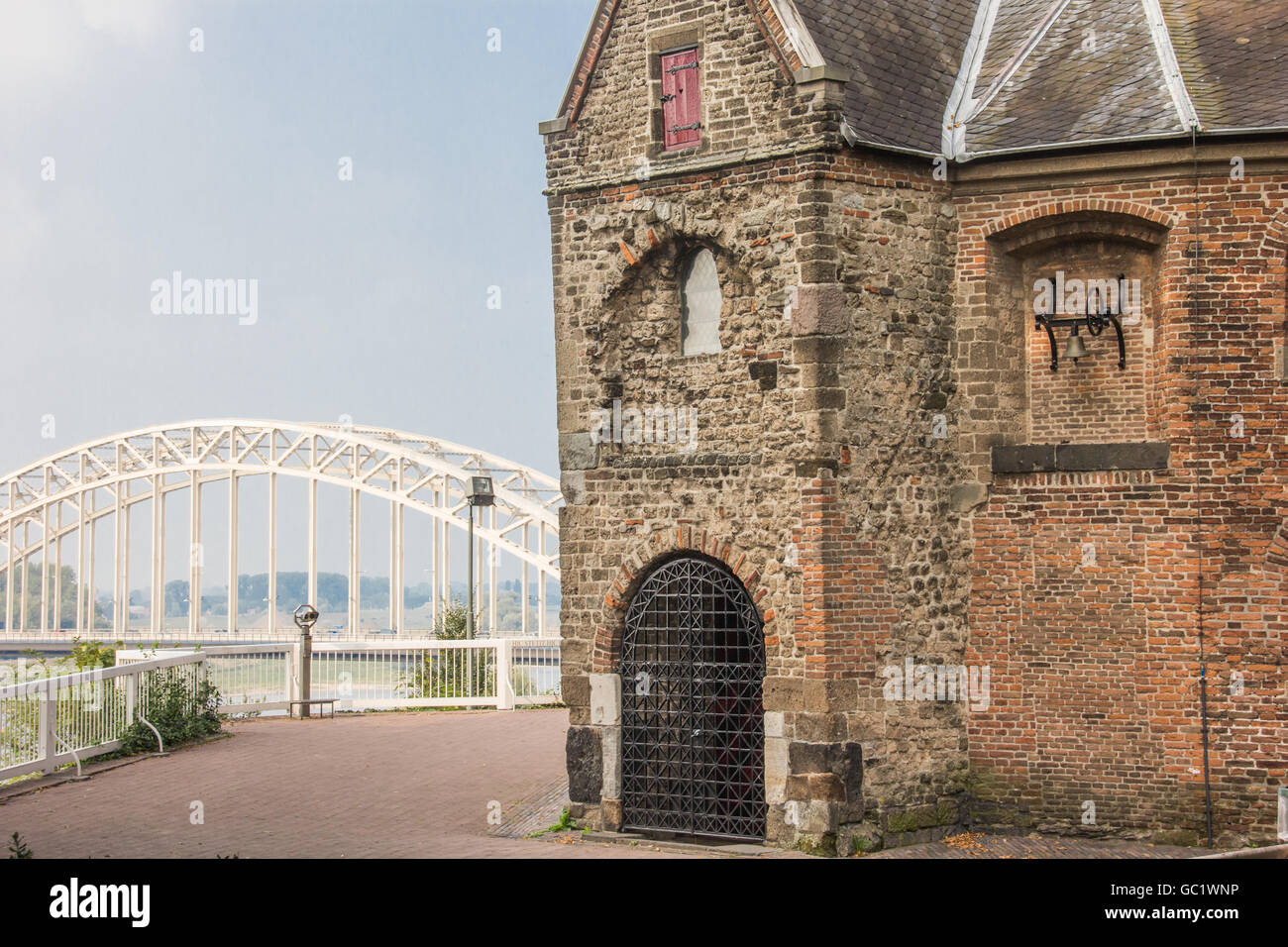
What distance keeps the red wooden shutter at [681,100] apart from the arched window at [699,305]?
1285 millimetres

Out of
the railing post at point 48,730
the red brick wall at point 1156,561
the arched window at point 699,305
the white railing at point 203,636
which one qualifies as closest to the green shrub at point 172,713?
the railing post at point 48,730

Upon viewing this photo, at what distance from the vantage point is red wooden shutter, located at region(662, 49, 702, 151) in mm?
15828

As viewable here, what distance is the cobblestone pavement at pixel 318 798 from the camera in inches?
565

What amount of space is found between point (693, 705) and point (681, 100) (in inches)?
264

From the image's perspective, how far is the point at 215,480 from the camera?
8306 cm

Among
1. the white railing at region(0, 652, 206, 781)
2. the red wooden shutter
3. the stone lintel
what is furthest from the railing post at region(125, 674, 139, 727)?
the stone lintel

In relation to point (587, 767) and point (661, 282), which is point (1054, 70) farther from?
point (587, 767)

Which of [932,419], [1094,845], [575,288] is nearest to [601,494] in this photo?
[575,288]

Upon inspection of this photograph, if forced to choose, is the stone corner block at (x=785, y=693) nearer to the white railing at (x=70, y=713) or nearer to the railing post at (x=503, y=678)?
the white railing at (x=70, y=713)

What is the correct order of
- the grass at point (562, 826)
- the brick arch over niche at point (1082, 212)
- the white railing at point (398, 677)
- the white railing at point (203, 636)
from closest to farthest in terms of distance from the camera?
the brick arch over niche at point (1082, 212) < the grass at point (562, 826) < the white railing at point (398, 677) < the white railing at point (203, 636)

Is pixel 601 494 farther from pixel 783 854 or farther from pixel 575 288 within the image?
pixel 783 854

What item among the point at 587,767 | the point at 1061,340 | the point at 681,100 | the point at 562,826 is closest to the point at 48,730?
the point at 562,826

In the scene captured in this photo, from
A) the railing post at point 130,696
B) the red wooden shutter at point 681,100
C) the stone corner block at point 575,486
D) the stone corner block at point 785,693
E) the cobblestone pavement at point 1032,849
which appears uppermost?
the red wooden shutter at point 681,100

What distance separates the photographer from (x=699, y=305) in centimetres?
1599
